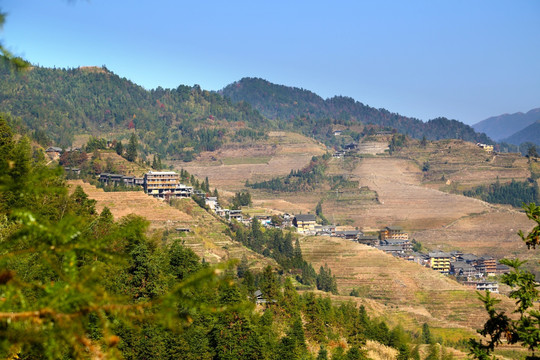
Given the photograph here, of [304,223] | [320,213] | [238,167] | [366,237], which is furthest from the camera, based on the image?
→ [238,167]

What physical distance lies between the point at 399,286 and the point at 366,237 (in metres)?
26.2

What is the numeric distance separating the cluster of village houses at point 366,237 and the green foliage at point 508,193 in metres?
47.4

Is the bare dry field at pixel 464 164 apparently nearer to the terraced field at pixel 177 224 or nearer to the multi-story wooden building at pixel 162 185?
the multi-story wooden building at pixel 162 185

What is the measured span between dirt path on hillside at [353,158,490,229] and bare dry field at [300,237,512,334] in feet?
147

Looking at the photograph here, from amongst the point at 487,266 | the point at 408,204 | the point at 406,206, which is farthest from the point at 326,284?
the point at 408,204

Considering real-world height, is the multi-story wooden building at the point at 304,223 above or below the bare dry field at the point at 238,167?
below

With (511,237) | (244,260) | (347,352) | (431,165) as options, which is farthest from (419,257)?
(431,165)

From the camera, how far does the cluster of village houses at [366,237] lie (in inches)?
3325

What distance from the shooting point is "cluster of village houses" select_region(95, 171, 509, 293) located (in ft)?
277

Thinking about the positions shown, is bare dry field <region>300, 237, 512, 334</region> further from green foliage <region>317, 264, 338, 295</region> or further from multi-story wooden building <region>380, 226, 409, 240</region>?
→ multi-story wooden building <region>380, 226, 409, 240</region>

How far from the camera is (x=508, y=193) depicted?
157125mm

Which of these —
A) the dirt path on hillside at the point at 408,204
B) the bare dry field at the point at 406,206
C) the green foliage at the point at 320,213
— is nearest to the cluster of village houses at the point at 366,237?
the green foliage at the point at 320,213

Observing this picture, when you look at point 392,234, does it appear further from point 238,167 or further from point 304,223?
point 238,167

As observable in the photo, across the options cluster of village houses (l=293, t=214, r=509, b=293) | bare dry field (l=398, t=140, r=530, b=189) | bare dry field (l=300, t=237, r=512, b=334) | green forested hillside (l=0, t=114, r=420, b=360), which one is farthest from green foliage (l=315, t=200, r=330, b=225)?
green forested hillside (l=0, t=114, r=420, b=360)
